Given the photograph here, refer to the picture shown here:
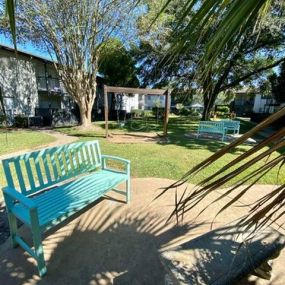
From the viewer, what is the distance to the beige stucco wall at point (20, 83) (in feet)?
57.5

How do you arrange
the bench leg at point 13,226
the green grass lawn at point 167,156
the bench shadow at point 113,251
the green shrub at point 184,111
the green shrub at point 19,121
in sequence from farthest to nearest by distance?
the green shrub at point 184,111
the green shrub at point 19,121
the green grass lawn at point 167,156
the bench leg at point 13,226
the bench shadow at point 113,251

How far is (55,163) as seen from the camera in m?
3.69

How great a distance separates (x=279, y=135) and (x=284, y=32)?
18.7 m

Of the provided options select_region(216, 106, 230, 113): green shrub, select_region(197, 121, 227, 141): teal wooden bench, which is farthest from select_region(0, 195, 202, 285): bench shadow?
select_region(216, 106, 230, 113): green shrub

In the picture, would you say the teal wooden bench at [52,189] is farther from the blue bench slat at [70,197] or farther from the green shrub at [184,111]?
the green shrub at [184,111]

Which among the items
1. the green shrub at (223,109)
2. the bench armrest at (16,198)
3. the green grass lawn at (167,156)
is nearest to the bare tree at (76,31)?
the green grass lawn at (167,156)

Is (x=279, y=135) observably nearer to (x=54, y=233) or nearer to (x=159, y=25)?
(x=54, y=233)

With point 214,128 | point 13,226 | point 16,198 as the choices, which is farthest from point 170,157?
point 16,198

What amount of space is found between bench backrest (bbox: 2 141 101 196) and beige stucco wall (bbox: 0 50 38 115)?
51.3 feet

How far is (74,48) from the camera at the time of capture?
1361cm

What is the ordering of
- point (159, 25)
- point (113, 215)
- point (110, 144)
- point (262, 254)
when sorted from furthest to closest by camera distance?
point (159, 25)
point (110, 144)
point (113, 215)
point (262, 254)

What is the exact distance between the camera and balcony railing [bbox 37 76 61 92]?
21.3 meters

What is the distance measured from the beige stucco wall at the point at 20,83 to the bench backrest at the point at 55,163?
15.6m

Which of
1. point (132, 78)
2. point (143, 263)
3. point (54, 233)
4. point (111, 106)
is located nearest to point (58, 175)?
point (54, 233)
